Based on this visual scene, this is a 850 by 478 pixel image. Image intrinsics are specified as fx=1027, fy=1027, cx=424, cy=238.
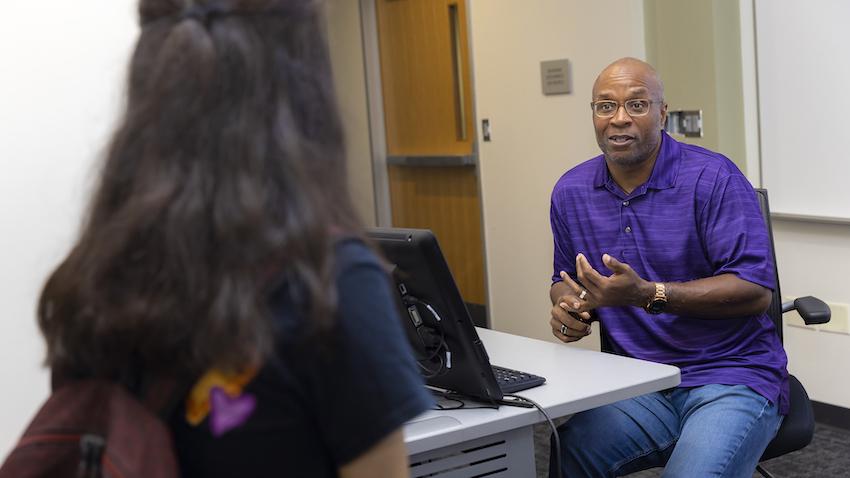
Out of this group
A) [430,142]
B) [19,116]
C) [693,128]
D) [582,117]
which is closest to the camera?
[19,116]

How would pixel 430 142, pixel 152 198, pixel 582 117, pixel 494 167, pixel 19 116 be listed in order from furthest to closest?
pixel 430 142 → pixel 494 167 → pixel 582 117 → pixel 19 116 → pixel 152 198

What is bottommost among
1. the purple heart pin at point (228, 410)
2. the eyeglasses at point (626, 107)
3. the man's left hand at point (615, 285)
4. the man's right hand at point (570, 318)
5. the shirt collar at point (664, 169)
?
the man's right hand at point (570, 318)

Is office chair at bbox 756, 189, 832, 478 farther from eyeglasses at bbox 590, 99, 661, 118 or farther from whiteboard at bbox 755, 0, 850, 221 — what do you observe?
whiteboard at bbox 755, 0, 850, 221

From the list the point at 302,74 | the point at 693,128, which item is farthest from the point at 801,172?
A: the point at 302,74

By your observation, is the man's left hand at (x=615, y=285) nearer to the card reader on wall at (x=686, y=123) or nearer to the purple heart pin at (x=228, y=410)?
the purple heart pin at (x=228, y=410)

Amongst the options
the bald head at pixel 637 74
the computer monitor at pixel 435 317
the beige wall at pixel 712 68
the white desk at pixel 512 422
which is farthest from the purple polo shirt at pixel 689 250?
the beige wall at pixel 712 68

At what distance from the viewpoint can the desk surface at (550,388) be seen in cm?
171

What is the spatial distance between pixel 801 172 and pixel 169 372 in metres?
3.13

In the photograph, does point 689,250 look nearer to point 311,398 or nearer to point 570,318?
point 570,318

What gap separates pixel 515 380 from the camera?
1923 millimetres

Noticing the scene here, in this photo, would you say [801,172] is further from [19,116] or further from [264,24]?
[264,24]

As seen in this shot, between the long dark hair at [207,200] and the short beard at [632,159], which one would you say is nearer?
the long dark hair at [207,200]

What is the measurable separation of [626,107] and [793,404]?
795mm

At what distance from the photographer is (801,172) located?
3.63m
